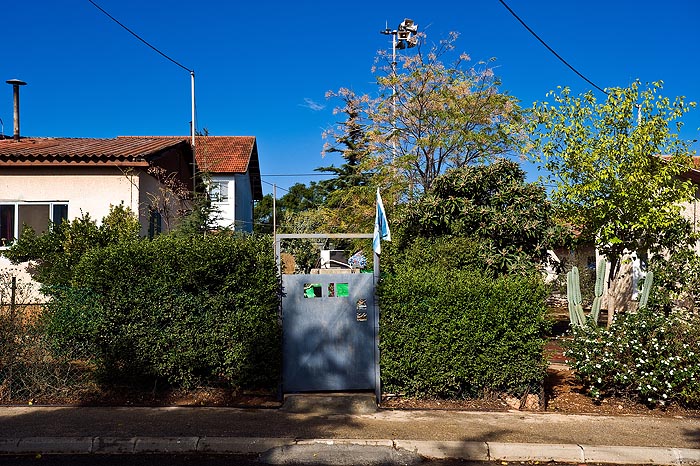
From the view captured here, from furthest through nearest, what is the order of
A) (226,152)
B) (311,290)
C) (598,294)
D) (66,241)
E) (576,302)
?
(226,152) → (66,241) → (598,294) → (576,302) → (311,290)

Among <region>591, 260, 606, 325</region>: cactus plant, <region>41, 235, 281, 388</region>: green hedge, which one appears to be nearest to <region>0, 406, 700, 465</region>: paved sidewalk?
<region>41, 235, 281, 388</region>: green hedge

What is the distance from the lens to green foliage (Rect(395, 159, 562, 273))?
38.0 ft

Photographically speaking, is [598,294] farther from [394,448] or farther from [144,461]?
[144,461]

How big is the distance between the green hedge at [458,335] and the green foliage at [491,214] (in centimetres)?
269

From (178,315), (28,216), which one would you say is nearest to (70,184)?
(28,216)

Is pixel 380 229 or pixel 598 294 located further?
pixel 598 294

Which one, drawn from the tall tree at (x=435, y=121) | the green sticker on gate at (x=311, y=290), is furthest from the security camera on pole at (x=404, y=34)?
the green sticker on gate at (x=311, y=290)

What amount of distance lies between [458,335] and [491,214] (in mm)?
3386

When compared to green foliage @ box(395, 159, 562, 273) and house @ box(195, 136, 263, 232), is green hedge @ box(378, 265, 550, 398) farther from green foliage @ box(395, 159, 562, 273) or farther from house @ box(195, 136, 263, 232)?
house @ box(195, 136, 263, 232)

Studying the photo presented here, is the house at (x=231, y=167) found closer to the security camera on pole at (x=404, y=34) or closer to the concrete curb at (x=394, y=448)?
the security camera on pole at (x=404, y=34)

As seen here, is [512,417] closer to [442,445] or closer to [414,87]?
[442,445]

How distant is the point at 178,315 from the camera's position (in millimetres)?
8742

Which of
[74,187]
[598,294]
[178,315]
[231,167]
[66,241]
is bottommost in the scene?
[178,315]

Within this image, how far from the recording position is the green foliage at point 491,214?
38.0 feet
